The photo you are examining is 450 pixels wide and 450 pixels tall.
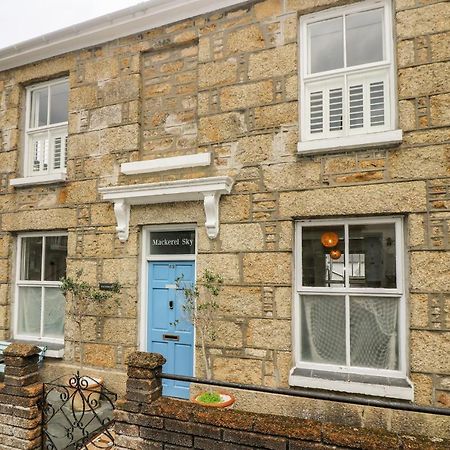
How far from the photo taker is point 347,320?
4.81 m

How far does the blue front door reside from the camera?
18.4 ft

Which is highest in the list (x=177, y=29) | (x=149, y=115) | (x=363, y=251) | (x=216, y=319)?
(x=177, y=29)

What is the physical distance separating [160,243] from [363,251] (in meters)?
2.93

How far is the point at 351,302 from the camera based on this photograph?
15.9ft

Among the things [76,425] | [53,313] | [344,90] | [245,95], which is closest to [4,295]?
[53,313]

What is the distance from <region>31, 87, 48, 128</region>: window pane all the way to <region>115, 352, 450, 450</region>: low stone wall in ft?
17.6

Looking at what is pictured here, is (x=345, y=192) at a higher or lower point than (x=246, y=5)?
lower

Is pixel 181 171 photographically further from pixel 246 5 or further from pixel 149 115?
pixel 246 5

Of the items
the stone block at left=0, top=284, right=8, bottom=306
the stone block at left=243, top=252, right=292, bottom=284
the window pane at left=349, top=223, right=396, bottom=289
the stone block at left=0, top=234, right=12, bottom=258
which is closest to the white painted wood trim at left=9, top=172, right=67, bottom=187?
the stone block at left=0, top=234, right=12, bottom=258

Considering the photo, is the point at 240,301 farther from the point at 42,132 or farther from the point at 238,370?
the point at 42,132

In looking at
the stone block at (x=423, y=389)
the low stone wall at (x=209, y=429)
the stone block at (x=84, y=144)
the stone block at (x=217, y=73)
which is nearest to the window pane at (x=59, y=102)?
the stone block at (x=84, y=144)

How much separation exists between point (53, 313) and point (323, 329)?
459 cm

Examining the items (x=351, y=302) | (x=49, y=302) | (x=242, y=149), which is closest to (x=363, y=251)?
(x=351, y=302)

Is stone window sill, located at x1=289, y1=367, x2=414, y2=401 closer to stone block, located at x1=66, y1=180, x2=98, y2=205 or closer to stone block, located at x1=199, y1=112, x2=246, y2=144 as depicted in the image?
stone block, located at x1=199, y1=112, x2=246, y2=144
